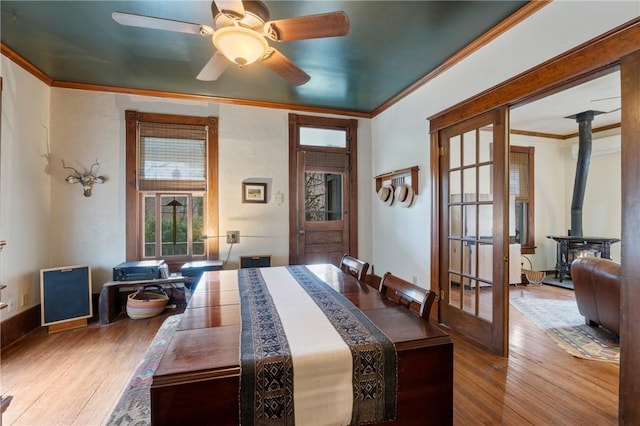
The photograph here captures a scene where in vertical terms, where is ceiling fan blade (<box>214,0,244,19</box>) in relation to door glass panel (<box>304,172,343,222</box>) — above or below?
above

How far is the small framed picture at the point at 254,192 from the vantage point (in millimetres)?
4055

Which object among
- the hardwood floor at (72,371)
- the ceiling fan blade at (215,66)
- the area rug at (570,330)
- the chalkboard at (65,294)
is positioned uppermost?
the ceiling fan blade at (215,66)

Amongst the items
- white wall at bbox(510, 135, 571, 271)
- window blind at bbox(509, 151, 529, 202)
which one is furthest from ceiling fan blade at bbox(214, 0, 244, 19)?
white wall at bbox(510, 135, 571, 271)

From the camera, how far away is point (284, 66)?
215 cm

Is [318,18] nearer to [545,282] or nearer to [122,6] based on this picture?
[122,6]

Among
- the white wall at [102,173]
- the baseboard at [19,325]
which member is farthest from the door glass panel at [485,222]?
the baseboard at [19,325]

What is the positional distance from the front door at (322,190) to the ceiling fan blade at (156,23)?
2.51m

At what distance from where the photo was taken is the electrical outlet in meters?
3.97

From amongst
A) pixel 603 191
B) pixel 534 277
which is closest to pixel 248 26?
pixel 534 277

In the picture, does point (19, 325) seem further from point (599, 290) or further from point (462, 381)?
point (599, 290)

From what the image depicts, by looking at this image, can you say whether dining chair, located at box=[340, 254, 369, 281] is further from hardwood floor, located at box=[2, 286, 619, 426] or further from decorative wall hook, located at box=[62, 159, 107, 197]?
decorative wall hook, located at box=[62, 159, 107, 197]

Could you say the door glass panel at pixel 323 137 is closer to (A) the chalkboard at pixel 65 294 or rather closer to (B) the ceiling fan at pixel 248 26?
(B) the ceiling fan at pixel 248 26

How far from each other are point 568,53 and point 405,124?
6.22 feet

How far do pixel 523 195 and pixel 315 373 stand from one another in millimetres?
5871
